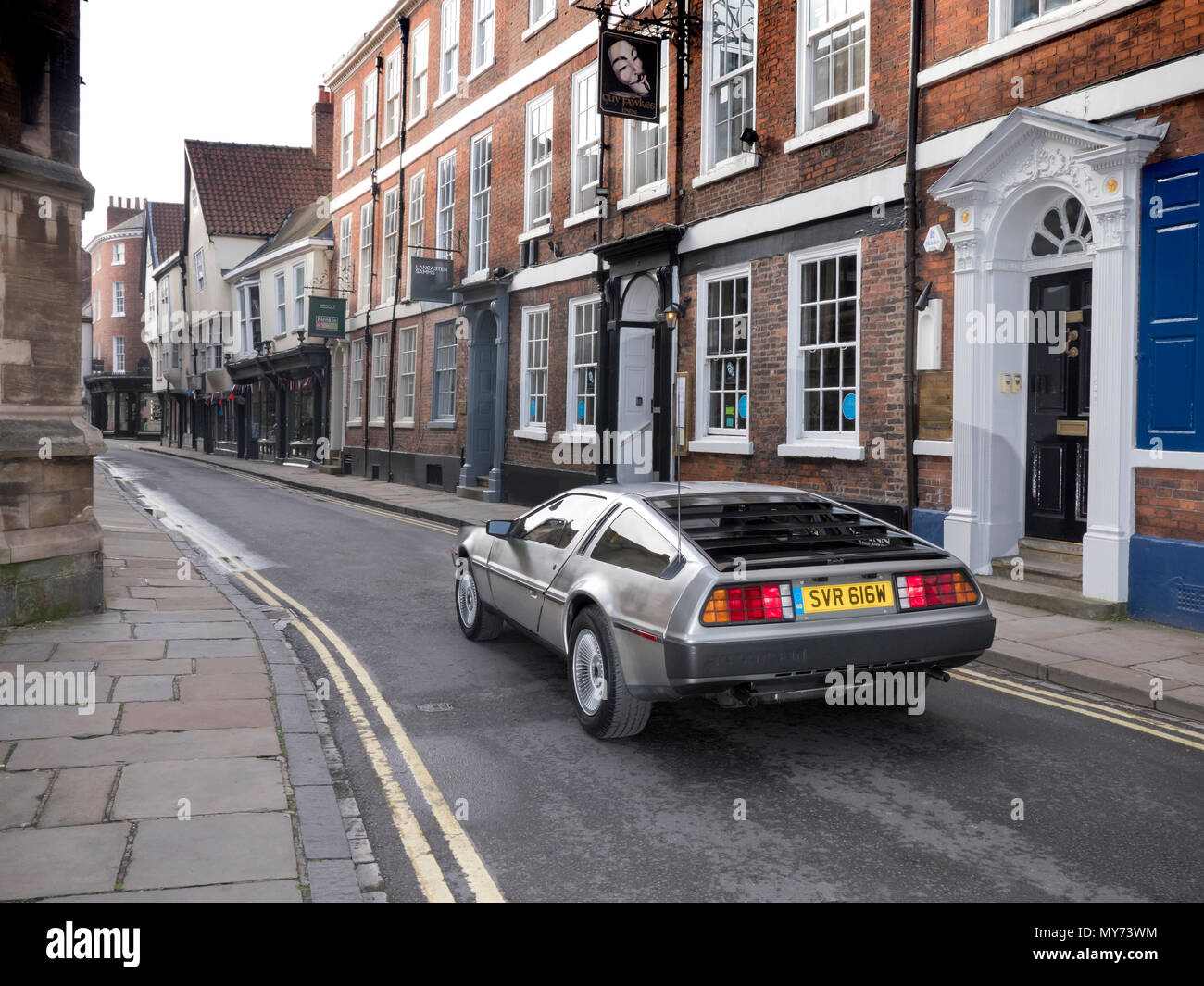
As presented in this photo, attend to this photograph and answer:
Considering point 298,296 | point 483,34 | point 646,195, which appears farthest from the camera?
point 298,296

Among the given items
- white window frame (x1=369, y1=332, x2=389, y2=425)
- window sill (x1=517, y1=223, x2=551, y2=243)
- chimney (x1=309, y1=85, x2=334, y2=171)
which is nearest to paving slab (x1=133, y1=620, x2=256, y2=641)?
window sill (x1=517, y1=223, x2=551, y2=243)

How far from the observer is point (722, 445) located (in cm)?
1370

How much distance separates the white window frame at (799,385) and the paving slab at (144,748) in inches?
312

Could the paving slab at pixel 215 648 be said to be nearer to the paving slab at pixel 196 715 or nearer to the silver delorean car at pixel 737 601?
the paving slab at pixel 196 715

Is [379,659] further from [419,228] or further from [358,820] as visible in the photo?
[419,228]

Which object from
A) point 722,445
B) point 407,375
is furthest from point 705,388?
point 407,375

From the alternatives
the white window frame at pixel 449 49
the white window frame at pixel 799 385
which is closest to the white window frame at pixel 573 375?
the white window frame at pixel 799 385

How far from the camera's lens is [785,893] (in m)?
3.73

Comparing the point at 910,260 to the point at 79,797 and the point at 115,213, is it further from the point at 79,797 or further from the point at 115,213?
the point at 115,213

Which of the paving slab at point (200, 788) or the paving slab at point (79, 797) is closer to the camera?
the paving slab at point (79, 797)

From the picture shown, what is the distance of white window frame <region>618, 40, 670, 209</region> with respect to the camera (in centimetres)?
1534

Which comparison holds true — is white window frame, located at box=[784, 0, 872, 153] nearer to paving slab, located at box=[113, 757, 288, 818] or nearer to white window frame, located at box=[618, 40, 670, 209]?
white window frame, located at box=[618, 40, 670, 209]

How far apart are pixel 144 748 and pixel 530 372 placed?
49.2ft

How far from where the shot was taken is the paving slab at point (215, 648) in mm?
7301
